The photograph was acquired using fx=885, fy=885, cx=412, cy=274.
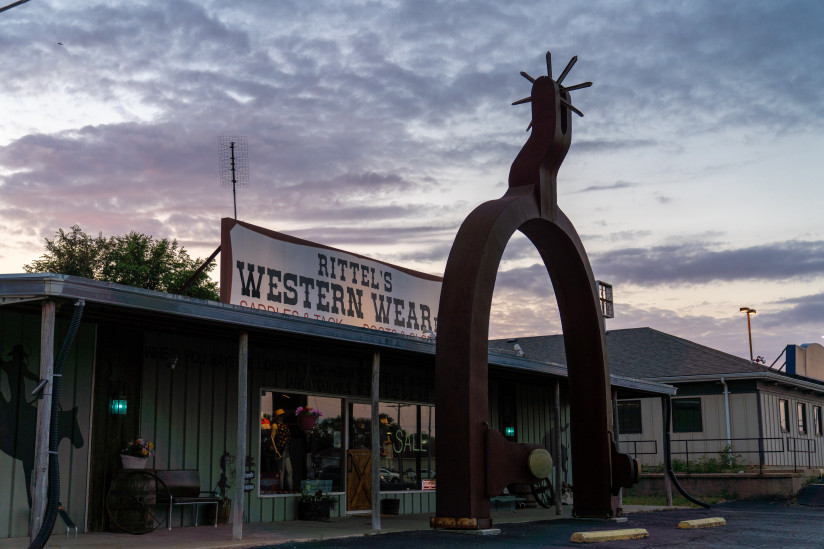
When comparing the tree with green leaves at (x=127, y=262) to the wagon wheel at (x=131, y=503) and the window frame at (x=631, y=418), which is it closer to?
the window frame at (x=631, y=418)

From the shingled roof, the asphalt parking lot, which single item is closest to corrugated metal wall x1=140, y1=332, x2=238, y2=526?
the asphalt parking lot

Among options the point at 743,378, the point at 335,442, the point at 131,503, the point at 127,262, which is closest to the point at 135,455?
the point at 131,503

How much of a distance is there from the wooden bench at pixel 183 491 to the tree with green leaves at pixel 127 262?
34.4 meters

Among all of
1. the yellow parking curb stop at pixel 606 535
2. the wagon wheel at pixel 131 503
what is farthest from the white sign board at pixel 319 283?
the yellow parking curb stop at pixel 606 535

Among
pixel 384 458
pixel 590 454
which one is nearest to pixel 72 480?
pixel 384 458

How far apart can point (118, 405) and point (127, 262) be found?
3981 centimetres

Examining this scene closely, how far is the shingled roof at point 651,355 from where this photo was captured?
1173 inches

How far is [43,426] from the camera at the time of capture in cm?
910

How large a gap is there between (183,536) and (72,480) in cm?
175

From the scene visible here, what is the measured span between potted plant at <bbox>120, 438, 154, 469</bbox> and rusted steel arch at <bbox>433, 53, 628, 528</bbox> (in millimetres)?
→ 4190

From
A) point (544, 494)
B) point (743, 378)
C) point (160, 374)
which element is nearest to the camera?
point (160, 374)

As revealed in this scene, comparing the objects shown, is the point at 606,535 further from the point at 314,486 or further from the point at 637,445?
the point at 637,445

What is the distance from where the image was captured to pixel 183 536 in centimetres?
1175

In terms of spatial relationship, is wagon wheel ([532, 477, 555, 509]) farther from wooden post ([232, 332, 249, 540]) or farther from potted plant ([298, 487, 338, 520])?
wooden post ([232, 332, 249, 540])
